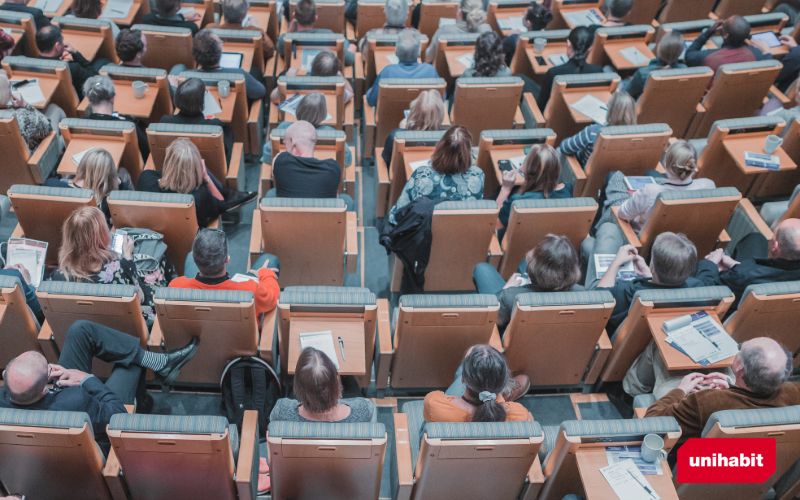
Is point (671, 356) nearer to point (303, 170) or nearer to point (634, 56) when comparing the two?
point (303, 170)

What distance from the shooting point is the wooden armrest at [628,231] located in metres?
4.45

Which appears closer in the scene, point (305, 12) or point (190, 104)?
point (190, 104)

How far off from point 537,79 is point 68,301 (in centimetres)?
455

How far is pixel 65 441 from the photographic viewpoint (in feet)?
9.36

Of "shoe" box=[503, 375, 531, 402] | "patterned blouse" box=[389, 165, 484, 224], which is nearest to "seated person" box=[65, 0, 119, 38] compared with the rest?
"patterned blouse" box=[389, 165, 484, 224]

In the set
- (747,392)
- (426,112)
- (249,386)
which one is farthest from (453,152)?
(747,392)

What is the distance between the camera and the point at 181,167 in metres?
4.38

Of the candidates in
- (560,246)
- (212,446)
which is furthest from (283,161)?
(212,446)

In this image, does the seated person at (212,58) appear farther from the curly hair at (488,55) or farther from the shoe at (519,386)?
the shoe at (519,386)

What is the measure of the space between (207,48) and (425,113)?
1.78 metres

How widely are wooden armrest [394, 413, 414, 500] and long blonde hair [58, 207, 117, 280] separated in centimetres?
178

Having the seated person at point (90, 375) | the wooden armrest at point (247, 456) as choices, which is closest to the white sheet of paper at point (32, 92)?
the seated person at point (90, 375)

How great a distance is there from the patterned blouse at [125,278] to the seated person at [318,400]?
103 cm

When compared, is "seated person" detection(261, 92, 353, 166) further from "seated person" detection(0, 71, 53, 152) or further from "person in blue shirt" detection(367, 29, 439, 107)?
"seated person" detection(0, 71, 53, 152)
